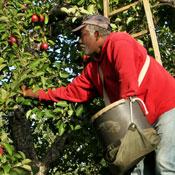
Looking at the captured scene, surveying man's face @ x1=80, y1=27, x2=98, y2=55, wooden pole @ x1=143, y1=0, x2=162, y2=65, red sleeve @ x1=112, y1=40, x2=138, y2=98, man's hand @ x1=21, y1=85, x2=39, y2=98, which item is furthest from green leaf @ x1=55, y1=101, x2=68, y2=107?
red sleeve @ x1=112, y1=40, x2=138, y2=98

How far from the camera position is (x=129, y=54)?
371 cm

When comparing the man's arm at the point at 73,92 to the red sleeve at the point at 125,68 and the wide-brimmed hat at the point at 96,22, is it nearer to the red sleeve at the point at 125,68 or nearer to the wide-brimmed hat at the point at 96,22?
the wide-brimmed hat at the point at 96,22

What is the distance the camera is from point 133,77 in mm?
3641

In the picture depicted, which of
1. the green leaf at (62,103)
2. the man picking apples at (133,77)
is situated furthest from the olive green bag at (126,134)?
the green leaf at (62,103)

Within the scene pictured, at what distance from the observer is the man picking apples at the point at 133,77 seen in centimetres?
365

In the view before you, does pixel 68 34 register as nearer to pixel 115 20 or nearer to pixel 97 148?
pixel 115 20

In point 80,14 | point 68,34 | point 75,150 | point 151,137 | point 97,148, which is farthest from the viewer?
point 75,150

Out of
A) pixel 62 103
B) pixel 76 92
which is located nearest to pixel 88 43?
pixel 76 92

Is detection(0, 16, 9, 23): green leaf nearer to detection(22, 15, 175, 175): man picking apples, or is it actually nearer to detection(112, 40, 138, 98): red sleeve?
detection(22, 15, 175, 175): man picking apples

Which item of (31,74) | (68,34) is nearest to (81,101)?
(31,74)

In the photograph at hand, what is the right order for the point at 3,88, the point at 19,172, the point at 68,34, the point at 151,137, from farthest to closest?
1. the point at 68,34
2. the point at 3,88
3. the point at 19,172
4. the point at 151,137

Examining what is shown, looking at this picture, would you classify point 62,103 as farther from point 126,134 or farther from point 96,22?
point 126,134

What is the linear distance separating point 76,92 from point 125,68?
1.00m

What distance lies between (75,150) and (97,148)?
1.01 m
